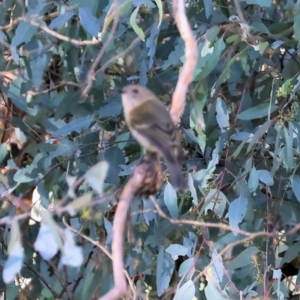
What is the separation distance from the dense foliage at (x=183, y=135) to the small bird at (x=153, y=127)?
0.06 m

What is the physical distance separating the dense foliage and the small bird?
0.06 meters

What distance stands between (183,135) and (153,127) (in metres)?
0.35

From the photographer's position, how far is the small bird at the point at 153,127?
1.57m

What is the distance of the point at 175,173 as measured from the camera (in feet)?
5.13

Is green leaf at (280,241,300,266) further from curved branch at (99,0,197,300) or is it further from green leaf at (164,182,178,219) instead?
curved branch at (99,0,197,300)

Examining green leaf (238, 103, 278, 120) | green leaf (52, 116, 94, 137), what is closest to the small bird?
green leaf (52, 116, 94, 137)

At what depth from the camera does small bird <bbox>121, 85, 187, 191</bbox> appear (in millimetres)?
1573

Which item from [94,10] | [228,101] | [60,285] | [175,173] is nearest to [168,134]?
[175,173]

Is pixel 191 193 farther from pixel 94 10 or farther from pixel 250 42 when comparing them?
pixel 94 10

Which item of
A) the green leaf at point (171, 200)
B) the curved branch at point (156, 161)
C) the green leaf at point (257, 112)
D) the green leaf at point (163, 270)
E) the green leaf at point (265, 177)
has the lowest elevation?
the green leaf at point (163, 270)

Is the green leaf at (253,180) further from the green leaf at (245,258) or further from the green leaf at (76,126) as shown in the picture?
the green leaf at (76,126)

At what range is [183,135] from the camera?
2059 millimetres

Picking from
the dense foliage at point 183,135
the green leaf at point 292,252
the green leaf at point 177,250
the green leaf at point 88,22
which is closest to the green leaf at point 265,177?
the dense foliage at point 183,135

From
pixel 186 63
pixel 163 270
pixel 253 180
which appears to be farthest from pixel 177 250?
pixel 186 63
